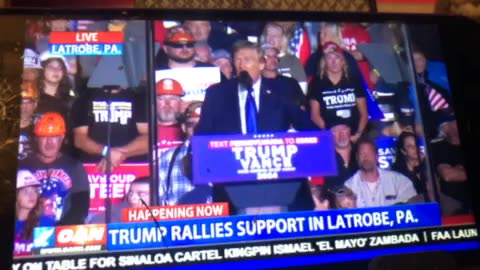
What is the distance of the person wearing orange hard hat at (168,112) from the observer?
45.9 inches

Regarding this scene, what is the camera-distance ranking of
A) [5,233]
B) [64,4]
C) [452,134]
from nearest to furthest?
[5,233]
[452,134]
[64,4]

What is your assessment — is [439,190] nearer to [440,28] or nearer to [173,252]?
[440,28]

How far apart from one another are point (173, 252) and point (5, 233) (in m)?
0.38

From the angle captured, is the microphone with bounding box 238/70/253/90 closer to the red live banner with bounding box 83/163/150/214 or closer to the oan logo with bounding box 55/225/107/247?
the red live banner with bounding box 83/163/150/214

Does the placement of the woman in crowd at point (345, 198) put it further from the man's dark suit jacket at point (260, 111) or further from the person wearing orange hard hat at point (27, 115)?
the person wearing orange hard hat at point (27, 115)

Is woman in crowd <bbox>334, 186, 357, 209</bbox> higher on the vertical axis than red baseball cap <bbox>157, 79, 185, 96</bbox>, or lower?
lower

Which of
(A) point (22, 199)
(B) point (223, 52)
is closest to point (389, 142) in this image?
(B) point (223, 52)

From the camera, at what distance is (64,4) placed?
1.64 metres

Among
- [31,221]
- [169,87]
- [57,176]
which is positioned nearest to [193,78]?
[169,87]

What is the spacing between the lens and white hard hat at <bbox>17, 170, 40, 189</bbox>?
3.63 ft

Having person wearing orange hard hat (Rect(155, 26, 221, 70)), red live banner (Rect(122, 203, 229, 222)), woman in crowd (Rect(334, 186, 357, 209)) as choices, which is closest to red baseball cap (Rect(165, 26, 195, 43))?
person wearing orange hard hat (Rect(155, 26, 221, 70))

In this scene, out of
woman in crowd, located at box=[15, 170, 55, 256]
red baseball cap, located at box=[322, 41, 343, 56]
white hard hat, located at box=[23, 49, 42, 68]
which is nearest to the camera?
Result: woman in crowd, located at box=[15, 170, 55, 256]

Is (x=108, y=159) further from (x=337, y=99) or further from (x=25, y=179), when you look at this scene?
(x=337, y=99)

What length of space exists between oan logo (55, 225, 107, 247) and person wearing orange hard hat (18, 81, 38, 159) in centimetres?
20
